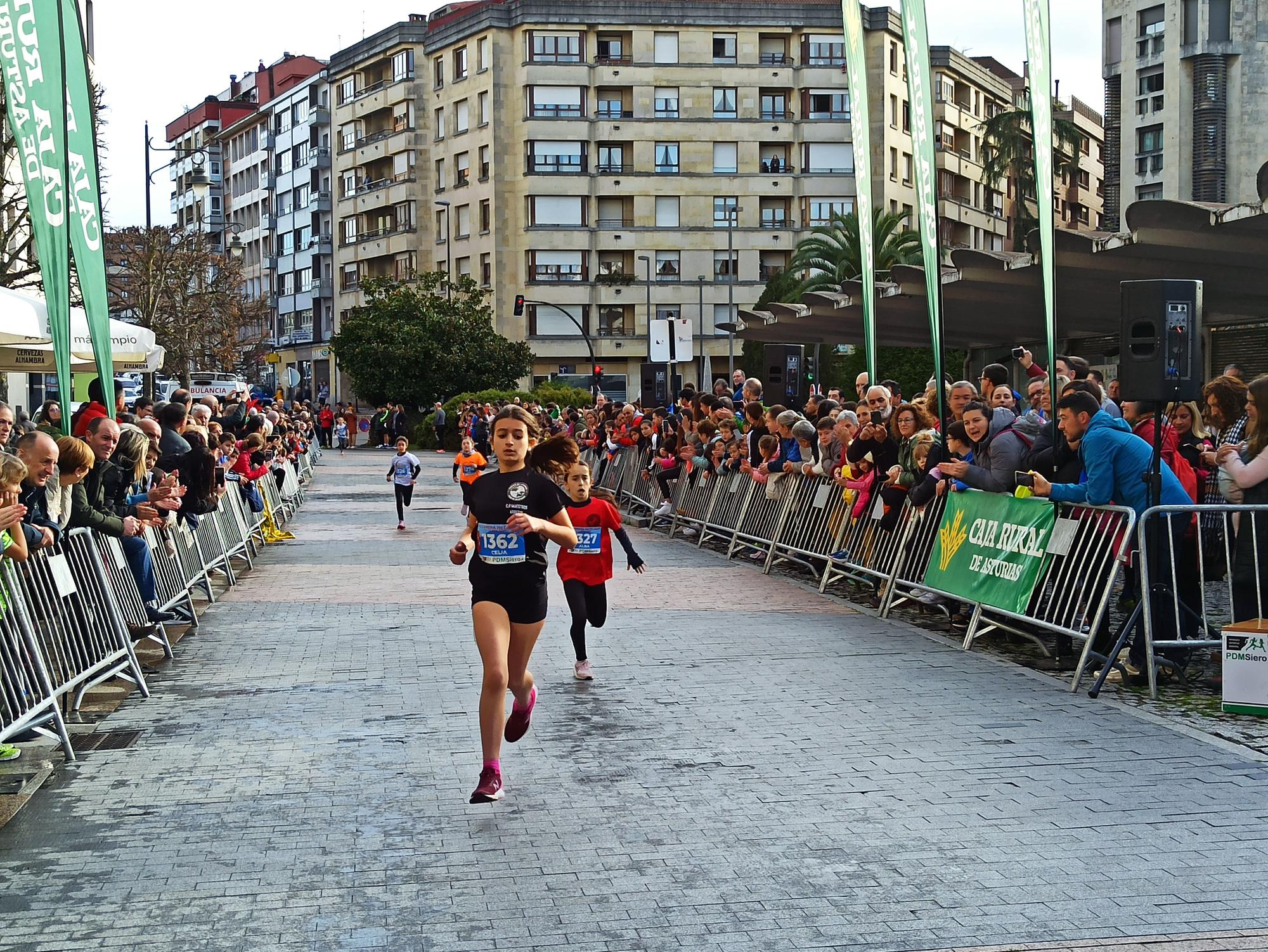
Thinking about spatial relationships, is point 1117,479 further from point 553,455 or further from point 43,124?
point 43,124

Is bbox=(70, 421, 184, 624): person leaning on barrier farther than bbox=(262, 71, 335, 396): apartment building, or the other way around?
bbox=(262, 71, 335, 396): apartment building

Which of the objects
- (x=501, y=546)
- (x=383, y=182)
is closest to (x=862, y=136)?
(x=501, y=546)

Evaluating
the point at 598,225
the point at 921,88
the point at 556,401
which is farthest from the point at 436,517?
the point at 598,225

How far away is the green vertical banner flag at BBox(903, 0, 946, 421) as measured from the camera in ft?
47.1

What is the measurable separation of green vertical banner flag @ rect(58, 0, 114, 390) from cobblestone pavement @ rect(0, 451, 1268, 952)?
2369 millimetres

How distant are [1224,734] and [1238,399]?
323 cm

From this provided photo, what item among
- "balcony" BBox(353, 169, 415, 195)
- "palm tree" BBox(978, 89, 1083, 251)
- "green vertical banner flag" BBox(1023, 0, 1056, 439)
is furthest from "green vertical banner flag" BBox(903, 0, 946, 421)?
"balcony" BBox(353, 169, 415, 195)

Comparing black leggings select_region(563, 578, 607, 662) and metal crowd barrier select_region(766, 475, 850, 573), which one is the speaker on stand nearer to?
black leggings select_region(563, 578, 607, 662)

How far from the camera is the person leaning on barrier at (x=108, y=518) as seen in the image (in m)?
9.83

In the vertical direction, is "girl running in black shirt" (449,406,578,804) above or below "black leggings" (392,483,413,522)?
above

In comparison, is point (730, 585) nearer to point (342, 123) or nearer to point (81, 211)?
point (81, 211)

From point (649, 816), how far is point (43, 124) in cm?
606

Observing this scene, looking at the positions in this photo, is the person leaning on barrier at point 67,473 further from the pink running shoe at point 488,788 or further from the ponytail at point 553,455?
the pink running shoe at point 488,788

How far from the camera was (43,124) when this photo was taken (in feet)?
31.9
